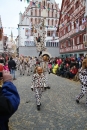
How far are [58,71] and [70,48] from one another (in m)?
16.8

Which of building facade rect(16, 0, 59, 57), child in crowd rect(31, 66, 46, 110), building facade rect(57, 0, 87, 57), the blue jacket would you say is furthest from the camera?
building facade rect(16, 0, 59, 57)

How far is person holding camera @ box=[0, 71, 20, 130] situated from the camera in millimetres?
1953

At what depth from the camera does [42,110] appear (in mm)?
6512

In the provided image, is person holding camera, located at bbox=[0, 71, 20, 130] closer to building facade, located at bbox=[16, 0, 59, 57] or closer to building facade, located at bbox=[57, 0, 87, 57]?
building facade, located at bbox=[57, 0, 87, 57]

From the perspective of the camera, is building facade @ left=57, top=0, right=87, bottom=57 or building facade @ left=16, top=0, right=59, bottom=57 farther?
building facade @ left=16, top=0, right=59, bottom=57

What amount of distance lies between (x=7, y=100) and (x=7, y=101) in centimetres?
1

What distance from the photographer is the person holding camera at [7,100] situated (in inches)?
76.9

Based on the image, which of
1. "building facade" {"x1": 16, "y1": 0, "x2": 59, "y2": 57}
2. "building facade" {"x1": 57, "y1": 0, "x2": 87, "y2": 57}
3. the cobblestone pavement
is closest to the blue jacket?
the cobblestone pavement

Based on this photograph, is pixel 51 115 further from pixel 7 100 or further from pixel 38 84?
A: pixel 7 100

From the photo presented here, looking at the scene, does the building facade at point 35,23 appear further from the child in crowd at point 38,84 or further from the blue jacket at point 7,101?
the blue jacket at point 7,101

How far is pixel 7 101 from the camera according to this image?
1.98 metres

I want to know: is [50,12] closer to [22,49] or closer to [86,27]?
[22,49]

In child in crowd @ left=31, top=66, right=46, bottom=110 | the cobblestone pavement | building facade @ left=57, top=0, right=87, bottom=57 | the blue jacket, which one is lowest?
the cobblestone pavement

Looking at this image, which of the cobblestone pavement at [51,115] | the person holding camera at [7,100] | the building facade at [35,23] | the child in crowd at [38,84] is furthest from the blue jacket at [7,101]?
the building facade at [35,23]
